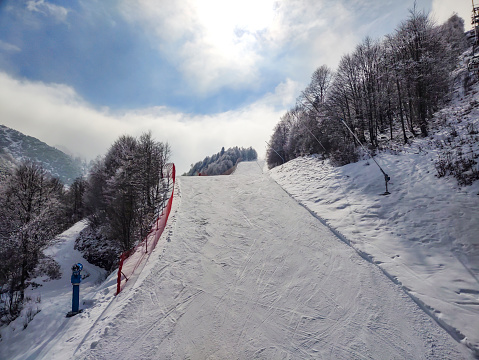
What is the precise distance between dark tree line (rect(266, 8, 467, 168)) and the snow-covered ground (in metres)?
11.1

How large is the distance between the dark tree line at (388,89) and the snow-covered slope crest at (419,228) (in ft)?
17.4

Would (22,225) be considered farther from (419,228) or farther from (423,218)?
(423,218)

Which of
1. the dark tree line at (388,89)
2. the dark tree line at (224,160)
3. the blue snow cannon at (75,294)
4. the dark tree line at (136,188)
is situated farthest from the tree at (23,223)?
the dark tree line at (224,160)

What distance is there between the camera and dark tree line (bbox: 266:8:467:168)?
15.9 m

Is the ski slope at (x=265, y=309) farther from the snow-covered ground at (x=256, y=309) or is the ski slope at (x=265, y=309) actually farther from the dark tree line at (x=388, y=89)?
the dark tree line at (x=388, y=89)

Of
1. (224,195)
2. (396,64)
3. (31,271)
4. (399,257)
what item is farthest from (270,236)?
(31,271)

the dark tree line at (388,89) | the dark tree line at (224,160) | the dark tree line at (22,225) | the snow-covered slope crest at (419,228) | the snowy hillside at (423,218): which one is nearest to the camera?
the snow-covered slope crest at (419,228)

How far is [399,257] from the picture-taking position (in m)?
6.26

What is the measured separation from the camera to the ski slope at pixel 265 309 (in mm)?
3619

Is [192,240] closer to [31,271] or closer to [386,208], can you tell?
[386,208]

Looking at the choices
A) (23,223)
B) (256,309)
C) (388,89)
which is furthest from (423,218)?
(23,223)

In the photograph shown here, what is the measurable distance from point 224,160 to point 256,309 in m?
108

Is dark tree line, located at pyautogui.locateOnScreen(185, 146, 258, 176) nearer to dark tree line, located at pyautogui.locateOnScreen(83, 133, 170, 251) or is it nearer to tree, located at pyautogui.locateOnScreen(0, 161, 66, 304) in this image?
dark tree line, located at pyautogui.locateOnScreen(83, 133, 170, 251)

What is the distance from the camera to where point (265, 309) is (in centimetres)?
452
